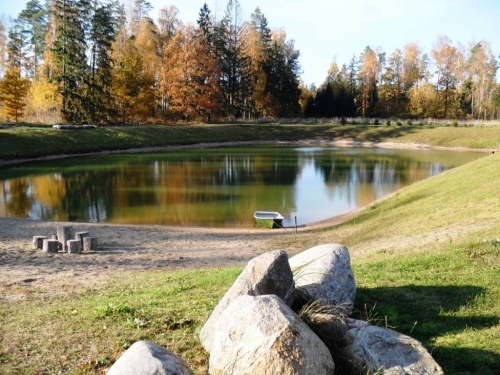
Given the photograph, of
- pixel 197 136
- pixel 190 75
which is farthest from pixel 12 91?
pixel 190 75

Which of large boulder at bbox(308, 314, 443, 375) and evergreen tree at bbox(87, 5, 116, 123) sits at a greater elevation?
evergreen tree at bbox(87, 5, 116, 123)

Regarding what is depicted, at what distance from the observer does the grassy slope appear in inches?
211

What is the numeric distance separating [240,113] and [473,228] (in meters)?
69.2

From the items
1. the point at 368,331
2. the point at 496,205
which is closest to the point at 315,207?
the point at 496,205

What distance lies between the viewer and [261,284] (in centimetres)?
536

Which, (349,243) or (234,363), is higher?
(234,363)

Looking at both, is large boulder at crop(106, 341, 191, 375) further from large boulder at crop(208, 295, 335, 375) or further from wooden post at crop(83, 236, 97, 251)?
wooden post at crop(83, 236, 97, 251)

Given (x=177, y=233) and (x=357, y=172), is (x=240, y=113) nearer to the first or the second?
(x=357, y=172)

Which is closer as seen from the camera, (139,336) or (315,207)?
(139,336)

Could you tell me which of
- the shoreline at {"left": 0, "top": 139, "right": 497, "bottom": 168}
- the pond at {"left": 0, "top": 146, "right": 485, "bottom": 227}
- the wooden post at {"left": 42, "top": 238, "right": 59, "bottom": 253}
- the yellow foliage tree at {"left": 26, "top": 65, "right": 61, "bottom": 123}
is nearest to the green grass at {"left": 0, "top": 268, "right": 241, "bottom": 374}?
the wooden post at {"left": 42, "top": 238, "right": 59, "bottom": 253}

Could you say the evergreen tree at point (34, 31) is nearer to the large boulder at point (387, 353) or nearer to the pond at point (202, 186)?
the pond at point (202, 186)

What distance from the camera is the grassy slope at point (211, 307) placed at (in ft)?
17.6

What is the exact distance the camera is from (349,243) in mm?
14484

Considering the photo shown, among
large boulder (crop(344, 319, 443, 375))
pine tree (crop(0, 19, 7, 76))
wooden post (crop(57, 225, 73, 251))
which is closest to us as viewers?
large boulder (crop(344, 319, 443, 375))
